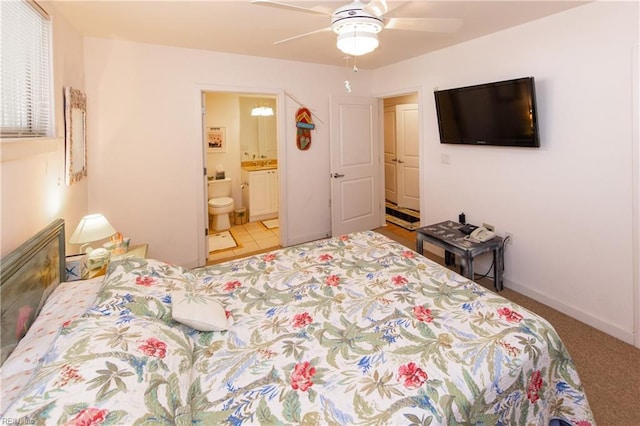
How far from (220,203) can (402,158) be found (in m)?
3.53

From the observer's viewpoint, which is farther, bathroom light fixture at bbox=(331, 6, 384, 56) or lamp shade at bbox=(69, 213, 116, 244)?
lamp shade at bbox=(69, 213, 116, 244)

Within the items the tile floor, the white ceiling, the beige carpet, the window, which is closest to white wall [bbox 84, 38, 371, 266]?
the white ceiling

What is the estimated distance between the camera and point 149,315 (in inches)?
54.5

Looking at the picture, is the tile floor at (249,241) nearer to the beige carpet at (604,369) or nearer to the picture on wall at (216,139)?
the picture on wall at (216,139)

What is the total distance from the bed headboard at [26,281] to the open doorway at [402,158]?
4.61 meters

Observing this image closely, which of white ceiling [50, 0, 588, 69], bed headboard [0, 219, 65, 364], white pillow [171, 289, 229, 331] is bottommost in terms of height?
white pillow [171, 289, 229, 331]

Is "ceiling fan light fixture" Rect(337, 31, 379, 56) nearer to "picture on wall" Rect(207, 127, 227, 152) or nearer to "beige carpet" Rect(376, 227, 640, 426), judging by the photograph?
"beige carpet" Rect(376, 227, 640, 426)

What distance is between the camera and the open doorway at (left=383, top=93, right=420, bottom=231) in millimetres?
5941

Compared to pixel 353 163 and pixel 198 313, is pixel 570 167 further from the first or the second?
pixel 198 313

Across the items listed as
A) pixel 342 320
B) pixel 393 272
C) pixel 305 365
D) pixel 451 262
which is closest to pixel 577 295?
pixel 451 262

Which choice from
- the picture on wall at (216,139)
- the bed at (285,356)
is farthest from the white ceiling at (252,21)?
the picture on wall at (216,139)

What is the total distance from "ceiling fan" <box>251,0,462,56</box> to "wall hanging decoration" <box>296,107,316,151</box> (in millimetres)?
2313

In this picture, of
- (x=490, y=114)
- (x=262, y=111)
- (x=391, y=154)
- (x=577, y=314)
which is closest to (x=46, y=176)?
(x=490, y=114)

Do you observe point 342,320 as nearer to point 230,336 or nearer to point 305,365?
point 305,365
